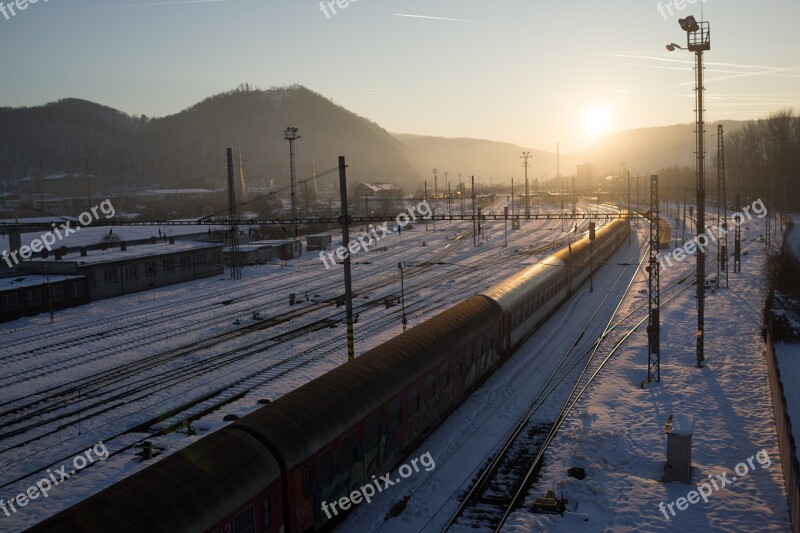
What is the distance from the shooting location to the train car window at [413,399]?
1605 centimetres

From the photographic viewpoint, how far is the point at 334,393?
519 inches

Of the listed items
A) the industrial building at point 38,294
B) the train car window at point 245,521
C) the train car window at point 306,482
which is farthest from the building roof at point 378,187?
the train car window at point 245,521

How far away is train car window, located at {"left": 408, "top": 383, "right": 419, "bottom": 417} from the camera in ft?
52.6

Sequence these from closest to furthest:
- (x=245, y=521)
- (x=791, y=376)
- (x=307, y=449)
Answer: (x=245, y=521) → (x=307, y=449) → (x=791, y=376)

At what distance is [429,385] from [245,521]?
8053 mm

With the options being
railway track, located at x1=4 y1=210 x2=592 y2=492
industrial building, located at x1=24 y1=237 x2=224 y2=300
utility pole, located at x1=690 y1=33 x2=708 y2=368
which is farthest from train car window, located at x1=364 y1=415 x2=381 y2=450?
industrial building, located at x1=24 y1=237 x2=224 y2=300

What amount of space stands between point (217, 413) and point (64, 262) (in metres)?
28.9

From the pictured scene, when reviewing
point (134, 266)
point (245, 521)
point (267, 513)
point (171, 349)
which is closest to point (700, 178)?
point (267, 513)

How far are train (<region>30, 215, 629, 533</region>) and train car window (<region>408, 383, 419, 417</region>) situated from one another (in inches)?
1.0

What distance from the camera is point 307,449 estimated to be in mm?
11633

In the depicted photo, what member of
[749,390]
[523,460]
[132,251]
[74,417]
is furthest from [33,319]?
[749,390]

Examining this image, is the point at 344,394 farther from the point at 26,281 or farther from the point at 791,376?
the point at 26,281

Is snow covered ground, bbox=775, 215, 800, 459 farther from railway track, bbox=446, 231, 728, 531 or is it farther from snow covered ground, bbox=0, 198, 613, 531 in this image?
snow covered ground, bbox=0, 198, 613, 531

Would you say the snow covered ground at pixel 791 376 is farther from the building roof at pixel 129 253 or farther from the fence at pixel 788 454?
the building roof at pixel 129 253
